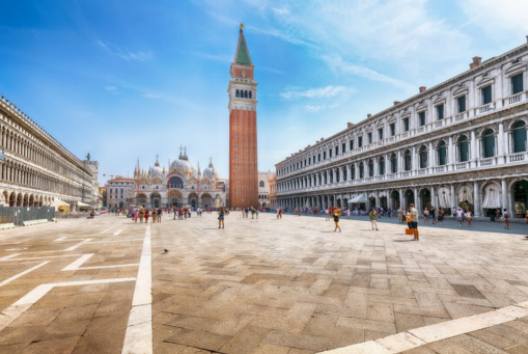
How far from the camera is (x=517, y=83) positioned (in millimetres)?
20359

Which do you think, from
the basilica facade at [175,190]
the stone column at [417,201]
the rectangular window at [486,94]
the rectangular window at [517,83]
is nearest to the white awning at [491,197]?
the stone column at [417,201]

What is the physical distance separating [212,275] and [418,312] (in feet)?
12.3

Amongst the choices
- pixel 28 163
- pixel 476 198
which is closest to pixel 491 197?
pixel 476 198

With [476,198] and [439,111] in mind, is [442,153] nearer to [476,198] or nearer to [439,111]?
[439,111]

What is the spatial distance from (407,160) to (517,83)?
10.9 m

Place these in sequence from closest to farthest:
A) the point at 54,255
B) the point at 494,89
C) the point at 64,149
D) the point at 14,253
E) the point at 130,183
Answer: the point at 54,255, the point at 14,253, the point at 494,89, the point at 64,149, the point at 130,183

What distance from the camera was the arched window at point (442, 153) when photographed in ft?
83.2

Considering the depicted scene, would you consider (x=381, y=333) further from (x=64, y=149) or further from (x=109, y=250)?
(x=64, y=149)

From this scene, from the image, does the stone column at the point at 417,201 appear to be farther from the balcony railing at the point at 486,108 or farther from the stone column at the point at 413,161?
the balcony railing at the point at 486,108

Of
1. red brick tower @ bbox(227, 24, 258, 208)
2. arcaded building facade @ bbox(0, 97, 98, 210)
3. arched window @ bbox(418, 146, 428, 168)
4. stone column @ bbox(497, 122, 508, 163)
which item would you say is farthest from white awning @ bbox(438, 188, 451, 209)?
red brick tower @ bbox(227, 24, 258, 208)

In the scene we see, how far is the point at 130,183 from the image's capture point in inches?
4609

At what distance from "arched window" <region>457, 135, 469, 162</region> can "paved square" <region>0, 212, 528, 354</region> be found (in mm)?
18358

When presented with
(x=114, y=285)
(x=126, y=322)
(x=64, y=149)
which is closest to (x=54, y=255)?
(x=114, y=285)

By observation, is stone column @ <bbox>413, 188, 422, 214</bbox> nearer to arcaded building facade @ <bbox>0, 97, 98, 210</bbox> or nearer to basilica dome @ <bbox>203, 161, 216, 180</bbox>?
arcaded building facade @ <bbox>0, 97, 98, 210</bbox>
